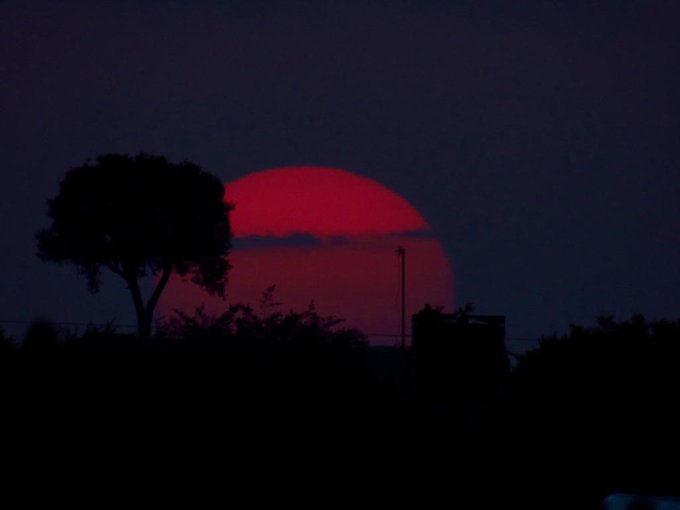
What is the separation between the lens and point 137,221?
67.6 metres

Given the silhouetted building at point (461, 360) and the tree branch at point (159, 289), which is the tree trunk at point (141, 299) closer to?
the tree branch at point (159, 289)

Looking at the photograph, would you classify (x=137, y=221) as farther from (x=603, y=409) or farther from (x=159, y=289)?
(x=603, y=409)

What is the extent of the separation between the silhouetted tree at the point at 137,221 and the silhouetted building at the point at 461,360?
128 feet

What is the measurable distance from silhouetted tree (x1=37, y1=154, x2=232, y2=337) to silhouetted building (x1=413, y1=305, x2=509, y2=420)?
128ft

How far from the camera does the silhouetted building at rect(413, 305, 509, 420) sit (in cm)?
2820

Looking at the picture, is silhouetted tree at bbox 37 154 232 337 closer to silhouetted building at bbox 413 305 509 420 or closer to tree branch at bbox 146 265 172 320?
tree branch at bbox 146 265 172 320

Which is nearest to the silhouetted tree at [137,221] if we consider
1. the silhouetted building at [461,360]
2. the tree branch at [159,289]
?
the tree branch at [159,289]

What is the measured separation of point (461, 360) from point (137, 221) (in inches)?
1621

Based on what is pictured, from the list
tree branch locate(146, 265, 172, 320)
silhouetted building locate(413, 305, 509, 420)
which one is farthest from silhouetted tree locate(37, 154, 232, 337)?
silhouetted building locate(413, 305, 509, 420)

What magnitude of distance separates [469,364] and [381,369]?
18.2 metres

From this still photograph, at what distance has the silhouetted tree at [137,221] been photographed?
6769 centimetres

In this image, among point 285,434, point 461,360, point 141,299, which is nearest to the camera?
point 285,434

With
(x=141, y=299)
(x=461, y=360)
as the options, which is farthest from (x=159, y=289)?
(x=461, y=360)

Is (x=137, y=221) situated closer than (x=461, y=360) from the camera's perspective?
No
